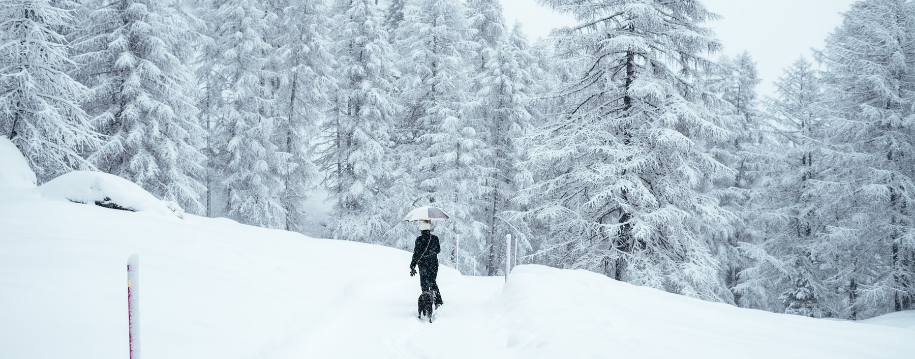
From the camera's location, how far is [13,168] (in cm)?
1164

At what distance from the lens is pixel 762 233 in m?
23.2

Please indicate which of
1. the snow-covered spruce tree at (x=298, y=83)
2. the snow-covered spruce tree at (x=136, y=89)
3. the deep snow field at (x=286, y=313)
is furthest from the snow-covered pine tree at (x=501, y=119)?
the snow-covered spruce tree at (x=136, y=89)

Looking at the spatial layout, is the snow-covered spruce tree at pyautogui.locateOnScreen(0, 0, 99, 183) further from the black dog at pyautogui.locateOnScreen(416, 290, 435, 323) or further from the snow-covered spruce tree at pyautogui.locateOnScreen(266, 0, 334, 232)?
the black dog at pyautogui.locateOnScreen(416, 290, 435, 323)

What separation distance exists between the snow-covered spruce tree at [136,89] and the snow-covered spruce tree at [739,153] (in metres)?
25.1

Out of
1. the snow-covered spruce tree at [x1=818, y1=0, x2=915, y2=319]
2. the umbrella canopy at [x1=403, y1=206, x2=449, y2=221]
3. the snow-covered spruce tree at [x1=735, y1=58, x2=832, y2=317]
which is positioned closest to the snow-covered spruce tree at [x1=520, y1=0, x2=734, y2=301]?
the umbrella canopy at [x1=403, y1=206, x2=449, y2=221]

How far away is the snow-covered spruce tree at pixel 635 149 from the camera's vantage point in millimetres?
11734

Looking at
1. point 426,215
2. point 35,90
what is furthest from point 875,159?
point 35,90

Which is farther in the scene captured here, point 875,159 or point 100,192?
point 875,159

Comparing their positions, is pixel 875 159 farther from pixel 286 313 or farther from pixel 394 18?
pixel 394 18

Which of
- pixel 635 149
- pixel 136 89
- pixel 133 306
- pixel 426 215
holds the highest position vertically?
pixel 136 89

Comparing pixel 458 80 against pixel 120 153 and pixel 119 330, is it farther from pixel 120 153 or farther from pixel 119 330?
pixel 119 330

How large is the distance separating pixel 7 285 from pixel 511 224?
1841cm

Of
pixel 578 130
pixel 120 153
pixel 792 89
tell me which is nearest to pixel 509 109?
pixel 578 130

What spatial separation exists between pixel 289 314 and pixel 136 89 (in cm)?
1493
